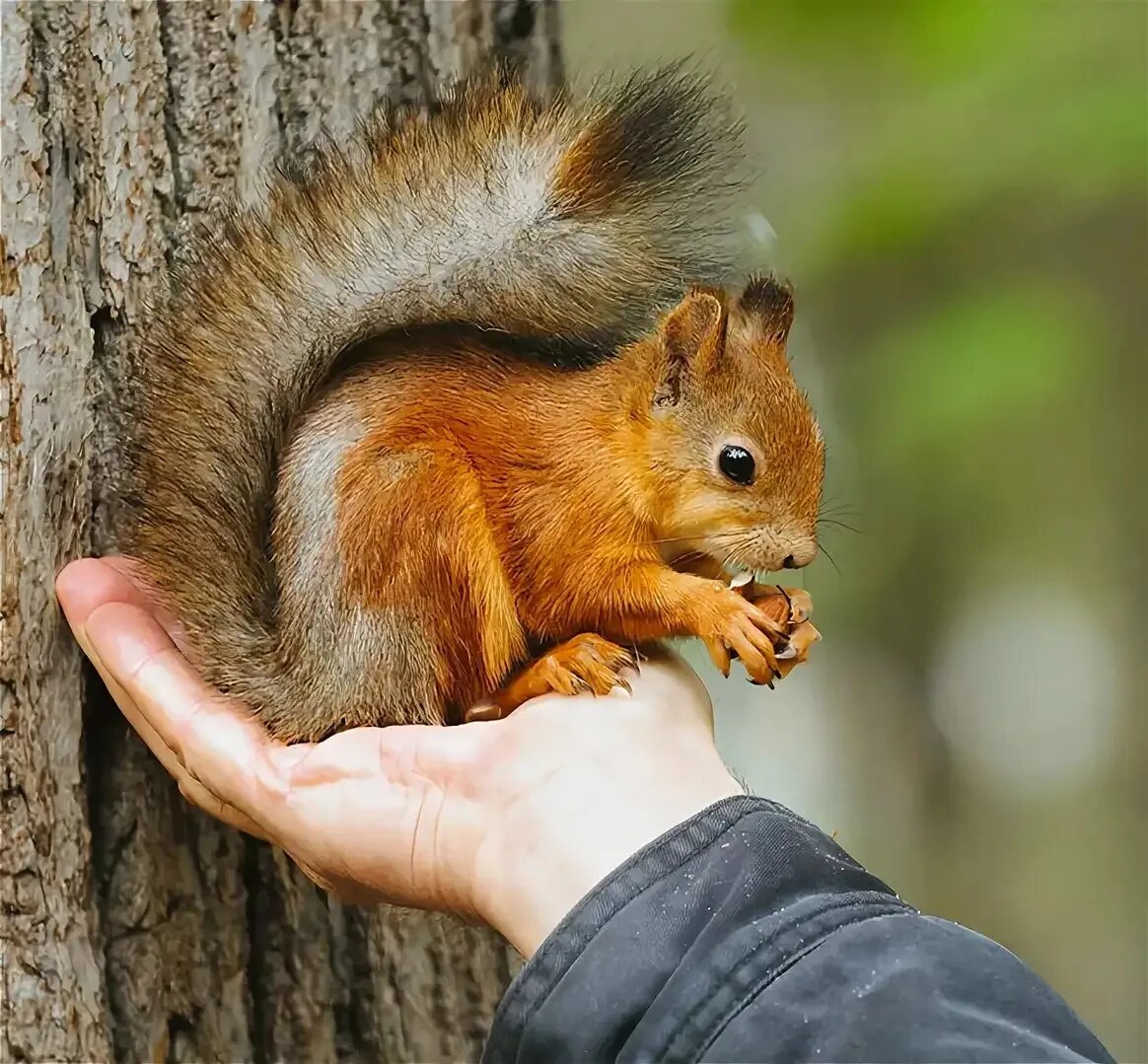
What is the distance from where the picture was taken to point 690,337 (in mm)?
879

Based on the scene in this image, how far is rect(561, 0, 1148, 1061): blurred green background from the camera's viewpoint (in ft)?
5.01

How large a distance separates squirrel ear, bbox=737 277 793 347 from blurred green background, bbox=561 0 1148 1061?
22.8 inches

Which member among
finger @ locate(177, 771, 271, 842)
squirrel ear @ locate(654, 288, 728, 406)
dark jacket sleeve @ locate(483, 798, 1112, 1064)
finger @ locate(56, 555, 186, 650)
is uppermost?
squirrel ear @ locate(654, 288, 728, 406)

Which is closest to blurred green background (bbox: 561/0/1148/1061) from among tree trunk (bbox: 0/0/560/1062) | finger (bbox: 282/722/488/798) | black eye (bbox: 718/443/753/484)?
tree trunk (bbox: 0/0/560/1062)

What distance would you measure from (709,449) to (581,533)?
118 millimetres

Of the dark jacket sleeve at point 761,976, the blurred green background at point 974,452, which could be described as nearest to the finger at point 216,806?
the dark jacket sleeve at point 761,976

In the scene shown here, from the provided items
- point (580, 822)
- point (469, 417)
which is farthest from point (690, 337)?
point (580, 822)

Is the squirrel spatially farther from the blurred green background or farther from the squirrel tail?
the blurred green background

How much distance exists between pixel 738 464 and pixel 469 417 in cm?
22

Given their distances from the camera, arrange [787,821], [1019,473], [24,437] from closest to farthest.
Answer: [787,821] → [24,437] → [1019,473]

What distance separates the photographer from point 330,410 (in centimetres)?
88

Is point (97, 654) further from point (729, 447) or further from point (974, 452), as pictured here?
point (974, 452)

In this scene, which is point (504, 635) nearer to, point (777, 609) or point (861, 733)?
point (777, 609)

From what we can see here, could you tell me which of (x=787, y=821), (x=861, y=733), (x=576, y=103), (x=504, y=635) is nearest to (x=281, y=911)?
(x=504, y=635)
